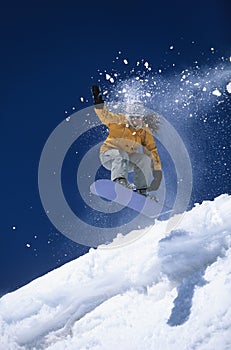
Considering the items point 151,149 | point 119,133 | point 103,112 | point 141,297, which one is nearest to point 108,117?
point 103,112

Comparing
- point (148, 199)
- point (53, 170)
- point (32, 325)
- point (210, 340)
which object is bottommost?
point (210, 340)

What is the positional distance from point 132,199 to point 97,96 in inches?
76.0

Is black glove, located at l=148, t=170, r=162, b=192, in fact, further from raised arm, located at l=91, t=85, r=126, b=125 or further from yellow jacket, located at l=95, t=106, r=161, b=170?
raised arm, located at l=91, t=85, r=126, b=125

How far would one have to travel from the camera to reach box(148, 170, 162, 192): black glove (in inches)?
339

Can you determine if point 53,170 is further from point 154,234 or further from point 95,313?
point 95,313

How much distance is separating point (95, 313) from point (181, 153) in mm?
5104

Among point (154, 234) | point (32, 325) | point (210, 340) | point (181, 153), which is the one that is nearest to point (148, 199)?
point (154, 234)

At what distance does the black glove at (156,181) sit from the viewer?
28.3ft

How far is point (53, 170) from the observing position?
405 inches

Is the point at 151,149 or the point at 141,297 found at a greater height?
the point at 151,149

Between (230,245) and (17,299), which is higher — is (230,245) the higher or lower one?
the lower one

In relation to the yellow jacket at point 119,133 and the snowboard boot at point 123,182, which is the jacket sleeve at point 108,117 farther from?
the snowboard boot at point 123,182

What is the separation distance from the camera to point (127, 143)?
823 centimetres

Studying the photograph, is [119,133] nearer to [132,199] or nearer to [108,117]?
[108,117]
